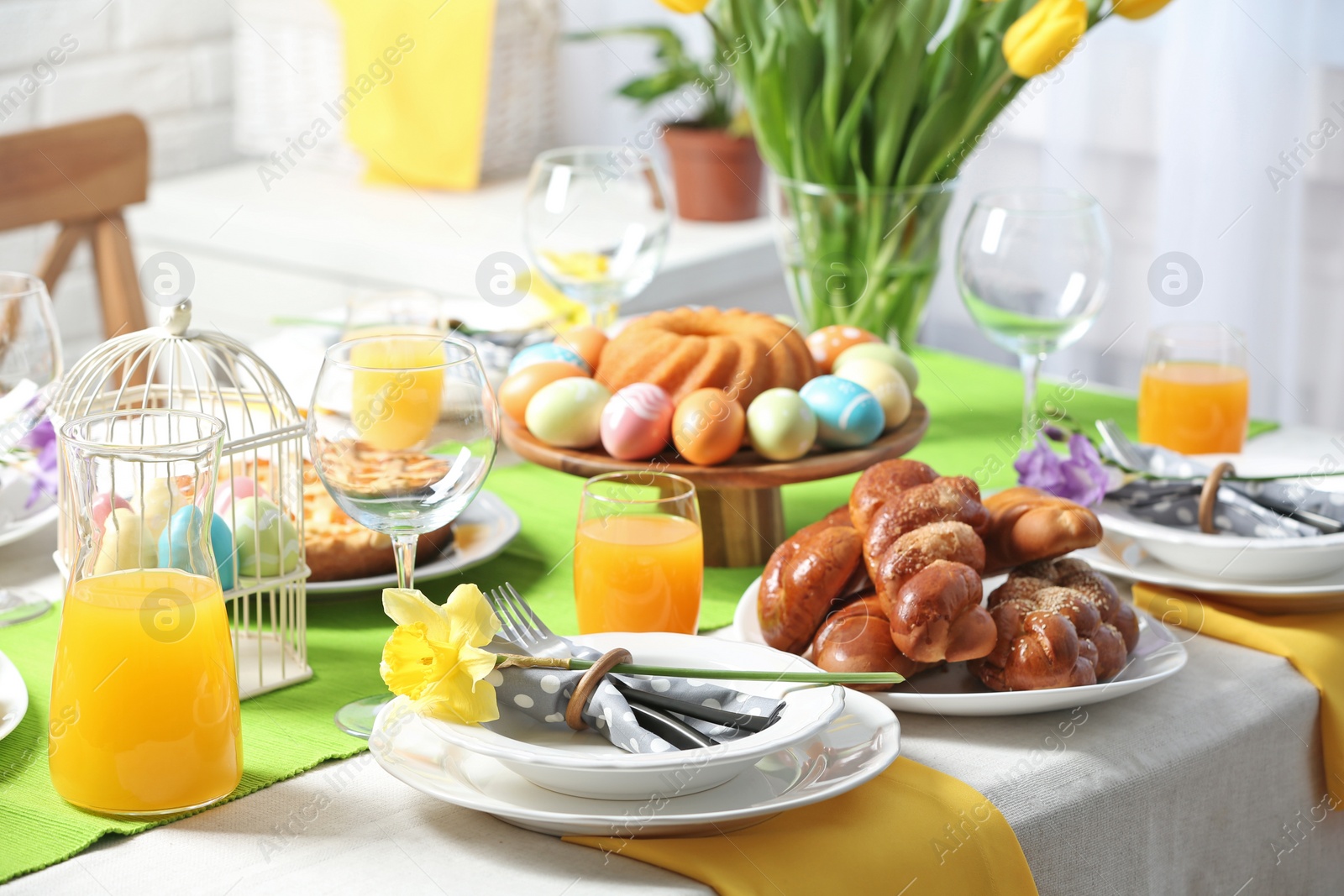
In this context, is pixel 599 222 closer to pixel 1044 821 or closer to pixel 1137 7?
pixel 1137 7

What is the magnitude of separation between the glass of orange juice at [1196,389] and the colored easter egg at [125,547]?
91cm

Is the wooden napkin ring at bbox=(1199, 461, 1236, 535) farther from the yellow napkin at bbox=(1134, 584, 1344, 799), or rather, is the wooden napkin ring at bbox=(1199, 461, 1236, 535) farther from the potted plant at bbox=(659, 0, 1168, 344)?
the potted plant at bbox=(659, 0, 1168, 344)

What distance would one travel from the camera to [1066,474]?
3.37 ft

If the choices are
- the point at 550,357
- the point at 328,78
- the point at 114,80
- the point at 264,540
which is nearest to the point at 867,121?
the point at 550,357

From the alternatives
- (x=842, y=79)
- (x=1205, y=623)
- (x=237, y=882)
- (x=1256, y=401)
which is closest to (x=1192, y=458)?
(x=1205, y=623)

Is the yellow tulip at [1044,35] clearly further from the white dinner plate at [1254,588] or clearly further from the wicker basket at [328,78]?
the wicker basket at [328,78]

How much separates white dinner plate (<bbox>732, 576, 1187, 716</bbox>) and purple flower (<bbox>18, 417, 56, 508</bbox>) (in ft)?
1.76

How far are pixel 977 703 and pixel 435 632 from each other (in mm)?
314

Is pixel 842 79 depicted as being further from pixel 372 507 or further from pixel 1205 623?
pixel 372 507

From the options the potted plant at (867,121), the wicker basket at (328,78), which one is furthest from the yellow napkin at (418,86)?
the potted plant at (867,121)

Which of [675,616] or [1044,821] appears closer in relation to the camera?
[1044,821]

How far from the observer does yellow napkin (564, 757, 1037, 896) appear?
0.67m

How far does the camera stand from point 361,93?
258 cm

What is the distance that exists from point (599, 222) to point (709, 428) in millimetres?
486
